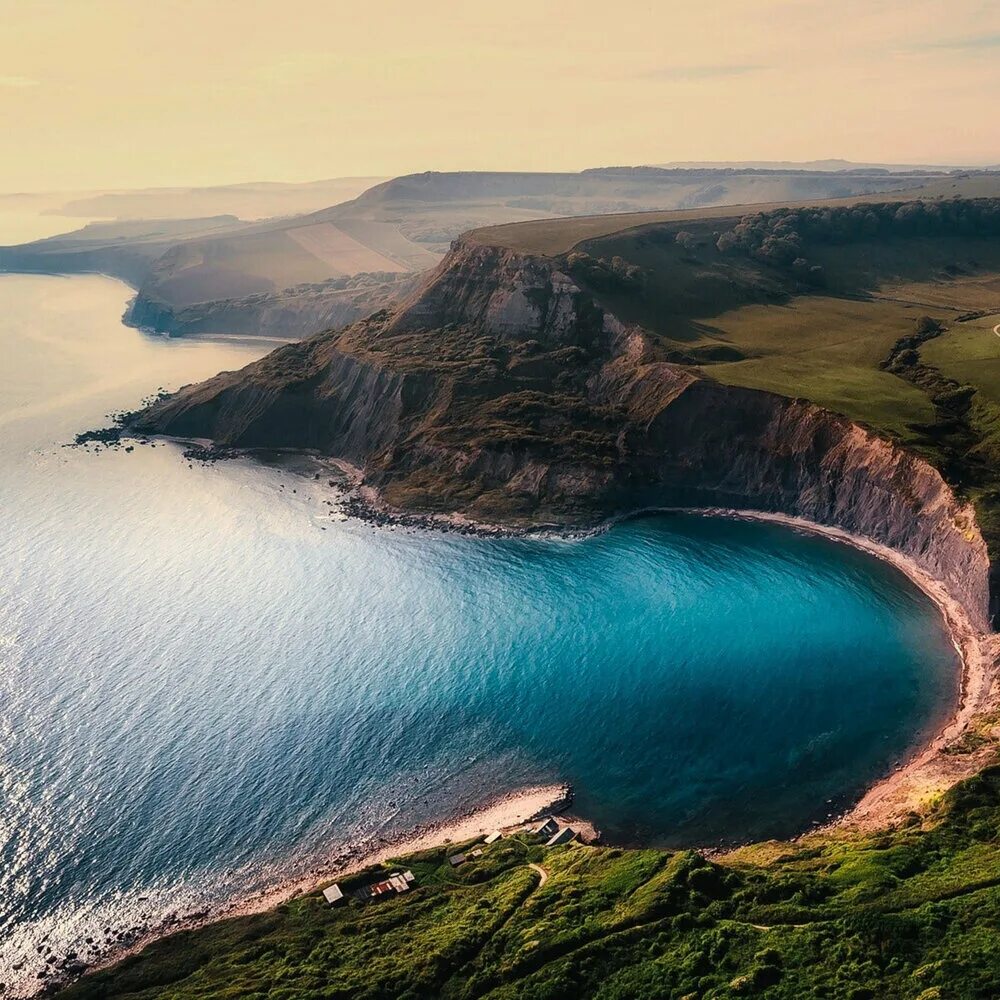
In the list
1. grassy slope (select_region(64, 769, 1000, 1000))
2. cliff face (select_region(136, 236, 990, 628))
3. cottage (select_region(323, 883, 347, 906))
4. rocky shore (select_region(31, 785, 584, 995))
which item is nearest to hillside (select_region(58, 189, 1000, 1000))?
grassy slope (select_region(64, 769, 1000, 1000))

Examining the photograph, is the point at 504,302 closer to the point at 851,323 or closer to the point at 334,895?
the point at 851,323

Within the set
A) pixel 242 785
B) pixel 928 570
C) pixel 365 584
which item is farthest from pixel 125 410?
pixel 928 570

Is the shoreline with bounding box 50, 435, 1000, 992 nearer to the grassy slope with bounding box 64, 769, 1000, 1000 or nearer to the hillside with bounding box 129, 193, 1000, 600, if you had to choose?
the grassy slope with bounding box 64, 769, 1000, 1000

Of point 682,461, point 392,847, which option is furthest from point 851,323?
point 392,847

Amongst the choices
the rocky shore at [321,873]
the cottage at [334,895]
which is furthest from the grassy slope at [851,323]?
the cottage at [334,895]

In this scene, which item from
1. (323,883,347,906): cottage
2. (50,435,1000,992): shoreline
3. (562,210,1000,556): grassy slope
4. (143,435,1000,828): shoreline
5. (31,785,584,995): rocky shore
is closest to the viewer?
(31,785,584,995): rocky shore

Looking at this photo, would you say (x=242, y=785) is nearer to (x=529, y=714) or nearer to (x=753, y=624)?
(x=529, y=714)
